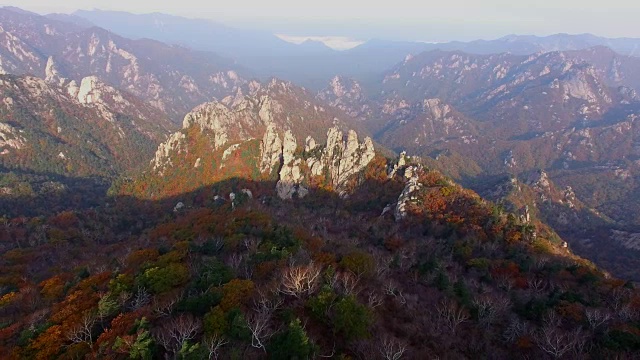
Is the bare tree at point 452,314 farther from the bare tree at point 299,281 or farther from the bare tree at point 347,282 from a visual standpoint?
the bare tree at point 299,281

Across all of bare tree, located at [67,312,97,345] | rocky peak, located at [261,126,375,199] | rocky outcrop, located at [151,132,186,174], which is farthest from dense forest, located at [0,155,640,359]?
rocky outcrop, located at [151,132,186,174]

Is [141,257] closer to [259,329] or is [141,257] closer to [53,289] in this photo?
[53,289]

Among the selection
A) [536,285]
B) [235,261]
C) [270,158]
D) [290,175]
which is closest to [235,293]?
[235,261]

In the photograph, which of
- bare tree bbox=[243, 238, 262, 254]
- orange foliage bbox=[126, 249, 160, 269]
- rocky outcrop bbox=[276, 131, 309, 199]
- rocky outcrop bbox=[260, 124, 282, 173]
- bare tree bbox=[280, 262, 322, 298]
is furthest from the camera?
rocky outcrop bbox=[260, 124, 282, 173]

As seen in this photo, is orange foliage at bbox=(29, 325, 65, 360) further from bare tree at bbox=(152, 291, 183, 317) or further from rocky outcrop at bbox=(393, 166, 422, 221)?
rocky outcrop at bbox=(393, 166, 422, 221)

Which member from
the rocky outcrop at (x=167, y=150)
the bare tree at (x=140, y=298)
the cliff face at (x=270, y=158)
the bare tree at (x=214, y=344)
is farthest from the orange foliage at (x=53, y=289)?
the rocky outcrop at (x=167, y=150)

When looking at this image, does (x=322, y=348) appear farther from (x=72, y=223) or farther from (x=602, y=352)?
(x=72, y=223)
